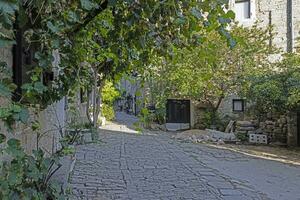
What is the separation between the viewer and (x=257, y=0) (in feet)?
52.2

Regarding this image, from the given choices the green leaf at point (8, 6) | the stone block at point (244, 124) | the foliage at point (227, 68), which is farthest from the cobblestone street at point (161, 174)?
the green leaf at point (8, 6)

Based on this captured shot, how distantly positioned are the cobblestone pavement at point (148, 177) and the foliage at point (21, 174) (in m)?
2.57

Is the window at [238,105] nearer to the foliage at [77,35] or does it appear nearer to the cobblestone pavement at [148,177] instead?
the cobblestone pavement at [148,177]

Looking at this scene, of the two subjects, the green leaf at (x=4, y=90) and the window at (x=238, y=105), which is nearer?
the green leaf at (x=4, y=90)

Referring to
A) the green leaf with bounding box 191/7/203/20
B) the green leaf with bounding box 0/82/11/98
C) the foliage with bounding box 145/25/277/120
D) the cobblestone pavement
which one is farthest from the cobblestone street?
the foliage with bounding box 145/25/277/120

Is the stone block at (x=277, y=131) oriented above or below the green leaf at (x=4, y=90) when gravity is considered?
below

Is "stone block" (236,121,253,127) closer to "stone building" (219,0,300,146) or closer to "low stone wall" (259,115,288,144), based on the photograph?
"low stone wall" (259,115,288,144)

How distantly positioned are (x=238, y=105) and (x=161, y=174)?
31.2 ft

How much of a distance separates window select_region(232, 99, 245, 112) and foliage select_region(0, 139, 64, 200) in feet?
43.8

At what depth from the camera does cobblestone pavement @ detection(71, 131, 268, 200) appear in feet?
17.0

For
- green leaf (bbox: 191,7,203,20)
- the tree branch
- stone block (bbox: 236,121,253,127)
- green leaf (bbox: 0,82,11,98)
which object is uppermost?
the tree branch

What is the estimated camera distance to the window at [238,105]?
15.1 metres

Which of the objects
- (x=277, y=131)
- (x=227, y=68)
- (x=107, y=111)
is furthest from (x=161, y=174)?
(x=107, y=111)

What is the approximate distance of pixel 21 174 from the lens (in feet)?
6.35
